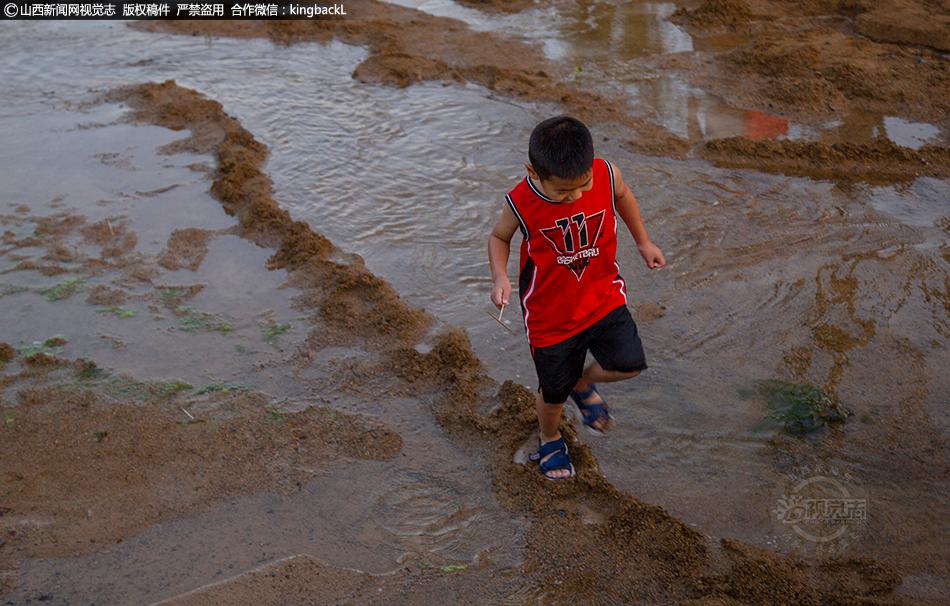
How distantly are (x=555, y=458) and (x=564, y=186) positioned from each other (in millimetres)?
1181

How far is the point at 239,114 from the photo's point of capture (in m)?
7.93

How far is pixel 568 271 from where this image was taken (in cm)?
346

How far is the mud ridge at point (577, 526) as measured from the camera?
318cm

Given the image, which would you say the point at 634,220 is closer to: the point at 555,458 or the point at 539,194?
the point at 539,194

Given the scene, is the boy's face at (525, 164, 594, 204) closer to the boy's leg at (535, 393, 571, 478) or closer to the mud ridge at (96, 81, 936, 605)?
the boy's leg at (535, 393, 571, 478)

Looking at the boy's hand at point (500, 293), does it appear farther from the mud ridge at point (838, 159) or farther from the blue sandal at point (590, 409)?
the mud ridge at point (838, 159)

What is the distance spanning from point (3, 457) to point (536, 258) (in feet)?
8.04

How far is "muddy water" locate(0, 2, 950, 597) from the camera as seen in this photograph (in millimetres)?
3586

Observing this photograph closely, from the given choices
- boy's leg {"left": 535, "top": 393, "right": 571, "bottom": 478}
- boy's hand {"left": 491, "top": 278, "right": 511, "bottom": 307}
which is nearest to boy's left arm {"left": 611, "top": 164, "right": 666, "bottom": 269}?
boy's hand {"left": 491, "top": 278, "right": 511, "bottom": 307}

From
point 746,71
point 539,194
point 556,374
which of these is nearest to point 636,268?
point 556,374

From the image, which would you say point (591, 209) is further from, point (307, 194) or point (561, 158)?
point (307, 194)

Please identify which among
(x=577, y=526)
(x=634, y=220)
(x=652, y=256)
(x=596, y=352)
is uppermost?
(x=634, y=220)

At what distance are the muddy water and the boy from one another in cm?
58

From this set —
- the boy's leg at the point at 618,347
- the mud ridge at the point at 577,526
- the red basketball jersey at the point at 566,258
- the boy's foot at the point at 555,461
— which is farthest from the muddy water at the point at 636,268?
the red basketball jersey at the point at 566,258
